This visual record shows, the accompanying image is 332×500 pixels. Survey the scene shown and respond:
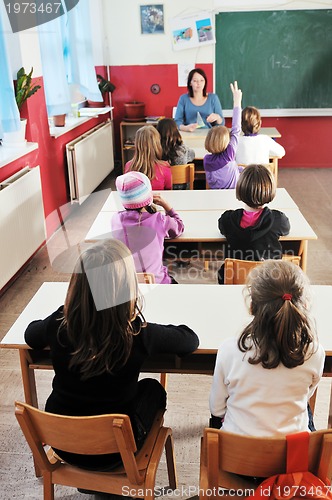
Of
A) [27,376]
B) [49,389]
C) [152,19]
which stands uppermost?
[152,19]

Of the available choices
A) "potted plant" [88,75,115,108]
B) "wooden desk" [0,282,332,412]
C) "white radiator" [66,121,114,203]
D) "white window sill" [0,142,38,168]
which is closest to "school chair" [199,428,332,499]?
"wooden desk" [0,282,332,412]

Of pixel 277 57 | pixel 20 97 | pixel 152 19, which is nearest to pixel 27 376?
pixel 20 97

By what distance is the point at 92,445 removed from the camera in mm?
1442

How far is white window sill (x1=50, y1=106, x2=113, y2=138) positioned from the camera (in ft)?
15.9

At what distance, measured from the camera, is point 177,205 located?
339 cm

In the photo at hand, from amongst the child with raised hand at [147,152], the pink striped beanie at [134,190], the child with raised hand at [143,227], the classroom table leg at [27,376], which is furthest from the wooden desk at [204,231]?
the classroom table leg at [27,376]

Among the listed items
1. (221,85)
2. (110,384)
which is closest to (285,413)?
(110,384)

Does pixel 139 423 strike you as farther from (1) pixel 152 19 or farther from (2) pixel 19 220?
(1) pixel 152 19

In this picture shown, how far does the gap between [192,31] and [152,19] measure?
1.64ft

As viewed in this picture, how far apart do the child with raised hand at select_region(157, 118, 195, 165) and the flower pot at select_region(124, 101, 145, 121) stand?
2.84 meters

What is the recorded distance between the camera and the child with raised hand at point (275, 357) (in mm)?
1461

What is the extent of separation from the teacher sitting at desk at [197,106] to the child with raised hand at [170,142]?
5.00 feet

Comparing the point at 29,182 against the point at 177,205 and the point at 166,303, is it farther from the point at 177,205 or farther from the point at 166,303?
the point at 166,303

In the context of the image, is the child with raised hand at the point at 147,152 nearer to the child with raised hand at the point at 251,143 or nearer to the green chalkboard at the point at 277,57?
the child with raised hand at the point at 251,143
